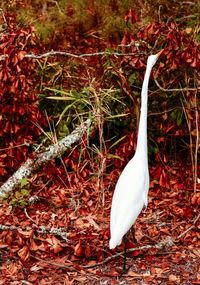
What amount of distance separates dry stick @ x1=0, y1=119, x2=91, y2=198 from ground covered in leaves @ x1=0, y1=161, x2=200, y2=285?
0.62 ft

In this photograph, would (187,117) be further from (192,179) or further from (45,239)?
(45,239)

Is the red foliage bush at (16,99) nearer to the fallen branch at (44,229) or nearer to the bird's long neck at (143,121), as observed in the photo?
the fallen branch at (44,229)

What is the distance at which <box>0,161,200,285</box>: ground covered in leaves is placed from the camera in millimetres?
3240

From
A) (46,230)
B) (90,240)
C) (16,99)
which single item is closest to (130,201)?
(90,240)

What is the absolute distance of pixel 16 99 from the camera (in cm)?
430

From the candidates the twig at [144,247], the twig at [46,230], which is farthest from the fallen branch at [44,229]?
the twig at [144,247]

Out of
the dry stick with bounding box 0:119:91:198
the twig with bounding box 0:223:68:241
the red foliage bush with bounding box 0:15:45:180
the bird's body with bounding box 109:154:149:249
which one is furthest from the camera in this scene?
the dry stick with bounding box 0:119:91:198

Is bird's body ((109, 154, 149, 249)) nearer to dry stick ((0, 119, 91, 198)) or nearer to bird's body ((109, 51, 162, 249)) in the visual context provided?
bird's body ((109, 51, 162, 249))

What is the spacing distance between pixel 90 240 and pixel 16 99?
1.43 m

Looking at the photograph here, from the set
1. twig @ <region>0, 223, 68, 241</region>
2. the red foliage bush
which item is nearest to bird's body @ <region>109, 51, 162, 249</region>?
twig @ <region>0, 223, 68, 241</region>

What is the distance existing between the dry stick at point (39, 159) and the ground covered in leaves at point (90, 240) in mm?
190

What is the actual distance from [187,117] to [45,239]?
1.64m

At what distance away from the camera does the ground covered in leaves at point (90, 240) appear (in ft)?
10.6

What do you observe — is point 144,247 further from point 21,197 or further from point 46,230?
point 21,197
